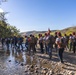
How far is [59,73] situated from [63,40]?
3188mm

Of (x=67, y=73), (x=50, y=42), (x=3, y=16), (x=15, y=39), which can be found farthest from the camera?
(x=3, y=16)

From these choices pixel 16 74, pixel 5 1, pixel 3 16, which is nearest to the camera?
pixel 16 74

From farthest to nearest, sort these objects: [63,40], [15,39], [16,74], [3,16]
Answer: [3,16]
[15,39]
[63,40]
[16,74]

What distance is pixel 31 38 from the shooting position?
75.6ft

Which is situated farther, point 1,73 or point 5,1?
point 5,1

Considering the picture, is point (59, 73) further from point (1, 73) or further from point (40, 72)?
point (1, 73)

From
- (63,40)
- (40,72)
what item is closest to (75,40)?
(63,40)

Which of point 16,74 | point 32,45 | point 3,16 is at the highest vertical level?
point 3,16

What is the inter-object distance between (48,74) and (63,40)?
342cm

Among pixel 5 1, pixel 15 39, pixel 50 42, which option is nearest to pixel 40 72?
pixel 50 42

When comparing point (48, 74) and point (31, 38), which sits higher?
point (31, 38)

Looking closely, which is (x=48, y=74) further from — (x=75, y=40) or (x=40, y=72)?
(x=75, y=40)

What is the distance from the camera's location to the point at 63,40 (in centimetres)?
1611

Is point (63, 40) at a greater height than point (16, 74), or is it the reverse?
point (63, 40)
